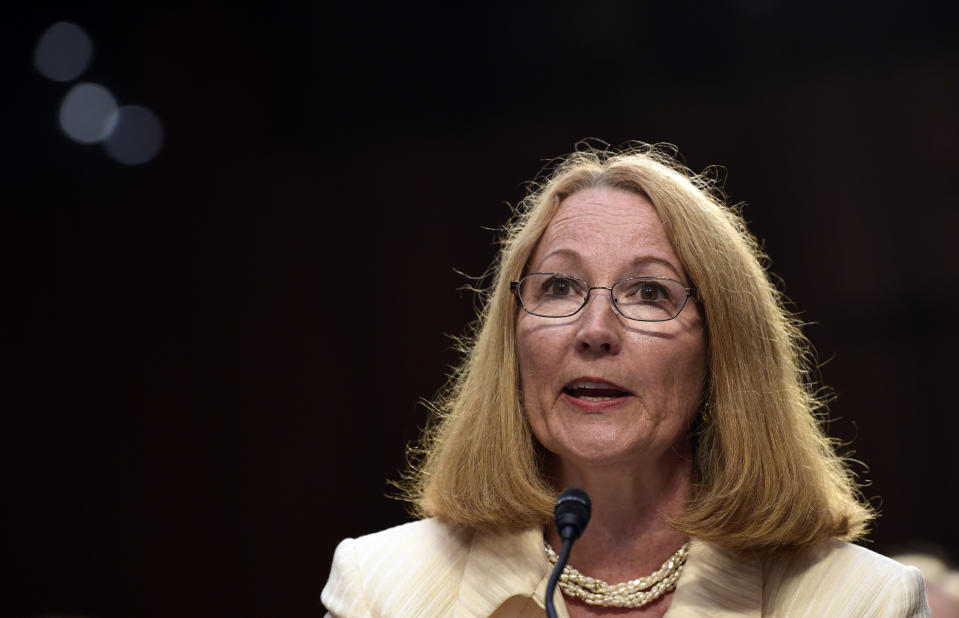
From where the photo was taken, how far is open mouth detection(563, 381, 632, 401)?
203 cm

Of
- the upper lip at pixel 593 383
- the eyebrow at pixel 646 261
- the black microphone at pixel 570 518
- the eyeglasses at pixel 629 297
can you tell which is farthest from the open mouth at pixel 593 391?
the black microphone at pixel 570 518

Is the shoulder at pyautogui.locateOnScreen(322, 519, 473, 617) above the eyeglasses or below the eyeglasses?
below

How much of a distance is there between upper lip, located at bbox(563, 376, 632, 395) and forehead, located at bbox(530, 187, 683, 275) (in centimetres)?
23

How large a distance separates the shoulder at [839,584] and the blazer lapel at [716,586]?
0.04 m

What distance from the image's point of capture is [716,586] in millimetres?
2033

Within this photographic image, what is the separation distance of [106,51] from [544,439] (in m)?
3.89

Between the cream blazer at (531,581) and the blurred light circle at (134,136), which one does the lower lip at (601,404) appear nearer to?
the cream blazer at (531,581)

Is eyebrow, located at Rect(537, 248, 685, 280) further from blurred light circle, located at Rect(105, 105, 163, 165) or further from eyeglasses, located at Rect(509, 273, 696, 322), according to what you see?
blurred light circle, located at Rect(105, 105, 163, 165)

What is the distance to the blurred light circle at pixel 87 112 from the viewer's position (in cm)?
514

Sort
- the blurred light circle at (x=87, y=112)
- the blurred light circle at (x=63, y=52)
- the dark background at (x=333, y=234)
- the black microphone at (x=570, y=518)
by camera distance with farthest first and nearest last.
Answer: the blurred light circle at (x=87, y=112)
the blurred light circle at (x=63, y=52)
the dark background at (x=333, y=234)
the black microphone at (x=570, y=518)

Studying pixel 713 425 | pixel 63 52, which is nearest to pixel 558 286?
pixel 713 425

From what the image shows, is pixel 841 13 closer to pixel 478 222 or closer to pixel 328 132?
pixel 478 222

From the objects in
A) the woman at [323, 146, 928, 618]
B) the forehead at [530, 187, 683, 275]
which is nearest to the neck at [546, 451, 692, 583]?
the woman at [323, 146, 928, 618]

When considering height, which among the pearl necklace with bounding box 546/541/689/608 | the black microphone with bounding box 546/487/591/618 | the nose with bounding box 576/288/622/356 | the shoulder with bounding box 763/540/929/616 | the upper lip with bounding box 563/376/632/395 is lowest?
the pearl necklace with bounding box 546/541/689/608
